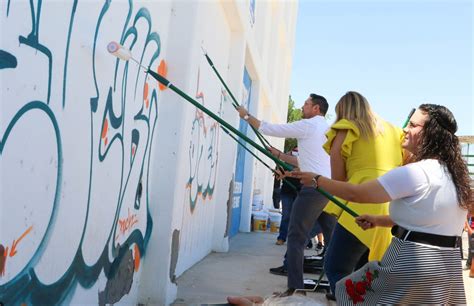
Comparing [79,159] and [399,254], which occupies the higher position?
[79,159]

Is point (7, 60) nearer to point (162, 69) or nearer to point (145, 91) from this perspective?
point (145, 91)

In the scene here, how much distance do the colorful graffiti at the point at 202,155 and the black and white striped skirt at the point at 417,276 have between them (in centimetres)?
275

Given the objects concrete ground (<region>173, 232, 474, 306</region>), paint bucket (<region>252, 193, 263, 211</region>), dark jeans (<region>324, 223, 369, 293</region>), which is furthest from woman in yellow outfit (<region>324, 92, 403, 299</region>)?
paint bucket (<region>252, 193, 263, 211</region>)

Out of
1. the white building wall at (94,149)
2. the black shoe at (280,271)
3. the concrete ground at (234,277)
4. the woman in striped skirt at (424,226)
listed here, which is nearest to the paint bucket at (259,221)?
the concrete ground at (234,277)

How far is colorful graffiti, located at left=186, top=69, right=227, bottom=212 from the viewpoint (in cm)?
523

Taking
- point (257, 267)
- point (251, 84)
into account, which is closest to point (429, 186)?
point (257, 267)

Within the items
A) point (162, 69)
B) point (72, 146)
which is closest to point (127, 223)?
point (72, 146)

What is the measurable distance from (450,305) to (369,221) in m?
0.63

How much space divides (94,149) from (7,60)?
963 millimetres

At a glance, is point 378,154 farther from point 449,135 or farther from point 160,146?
point 160,146

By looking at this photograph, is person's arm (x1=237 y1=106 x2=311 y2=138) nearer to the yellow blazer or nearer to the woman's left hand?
the yellow blazer

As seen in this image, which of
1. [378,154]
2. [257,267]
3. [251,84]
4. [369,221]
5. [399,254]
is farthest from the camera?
[251,84]

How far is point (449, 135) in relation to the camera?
2.46 m

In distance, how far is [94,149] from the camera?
2797 millimetres
